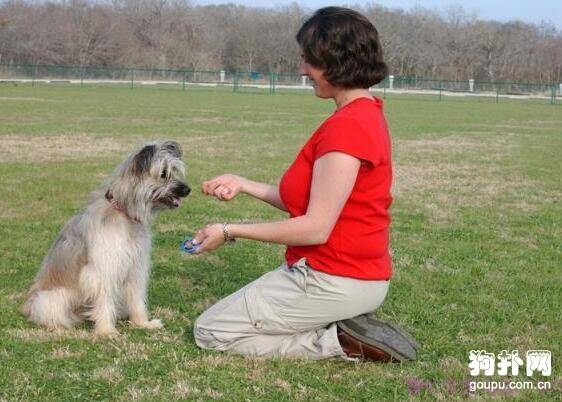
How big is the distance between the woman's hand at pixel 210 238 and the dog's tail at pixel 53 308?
1.34 m

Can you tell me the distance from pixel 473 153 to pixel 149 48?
86.9 m

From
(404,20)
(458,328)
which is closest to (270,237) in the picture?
(458,328)

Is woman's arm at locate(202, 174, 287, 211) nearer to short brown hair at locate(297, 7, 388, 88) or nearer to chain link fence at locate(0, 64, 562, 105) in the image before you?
short brown hair at locate(297, 7, 388, 88)

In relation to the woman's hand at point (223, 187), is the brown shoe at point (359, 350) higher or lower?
lower

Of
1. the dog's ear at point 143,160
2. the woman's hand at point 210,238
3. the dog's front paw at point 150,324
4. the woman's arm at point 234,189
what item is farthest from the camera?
the dog's front paw at point 150,324

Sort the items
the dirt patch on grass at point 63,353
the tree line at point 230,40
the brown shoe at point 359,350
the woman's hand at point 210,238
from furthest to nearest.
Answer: the tree line at point 230,40 → the dirt patch on grass at point 63,353 → the brown shoe at point 359,350 → the woman's hand at point 210,238

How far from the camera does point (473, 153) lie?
1830 cm

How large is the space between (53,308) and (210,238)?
1.51 metres

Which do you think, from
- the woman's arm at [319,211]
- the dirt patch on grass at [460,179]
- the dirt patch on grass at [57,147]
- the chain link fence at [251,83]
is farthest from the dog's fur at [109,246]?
the chain link fence at [251,83]

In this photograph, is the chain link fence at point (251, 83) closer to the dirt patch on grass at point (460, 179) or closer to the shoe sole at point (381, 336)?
the dirt patch on grass at point (460, 179)

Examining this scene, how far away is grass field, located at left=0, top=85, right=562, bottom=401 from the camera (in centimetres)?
426

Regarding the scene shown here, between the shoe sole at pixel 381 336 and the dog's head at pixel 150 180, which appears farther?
the dog's head at pixel 150 180

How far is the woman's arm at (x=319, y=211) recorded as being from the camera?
4.13 metres

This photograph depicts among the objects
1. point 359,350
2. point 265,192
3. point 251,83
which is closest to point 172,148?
point 265,192
